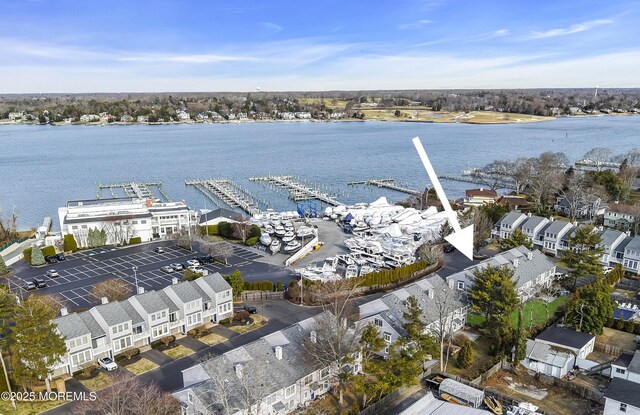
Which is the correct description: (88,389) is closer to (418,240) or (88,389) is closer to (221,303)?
(221,303)

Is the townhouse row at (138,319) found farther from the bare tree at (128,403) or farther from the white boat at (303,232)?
the white boat at (303,232)

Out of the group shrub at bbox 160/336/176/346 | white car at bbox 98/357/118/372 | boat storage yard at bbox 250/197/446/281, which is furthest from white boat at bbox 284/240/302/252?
white car at bbox 98/357/118/372

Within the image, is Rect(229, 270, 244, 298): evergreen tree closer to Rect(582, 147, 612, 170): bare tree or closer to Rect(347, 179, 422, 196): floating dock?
Rect(347, 179, 422, 196): floating dock

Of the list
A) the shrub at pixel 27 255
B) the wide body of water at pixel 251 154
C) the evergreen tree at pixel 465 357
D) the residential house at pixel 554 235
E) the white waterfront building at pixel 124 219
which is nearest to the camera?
the evergreen tree at pixel 465 357

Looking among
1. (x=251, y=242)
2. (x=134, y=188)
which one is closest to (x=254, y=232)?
(x=251, y=242)

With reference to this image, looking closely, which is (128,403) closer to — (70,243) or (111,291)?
(111,291)

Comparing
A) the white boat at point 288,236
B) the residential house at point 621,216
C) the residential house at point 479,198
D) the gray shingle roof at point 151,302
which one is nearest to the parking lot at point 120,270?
the white boat at point 288,236

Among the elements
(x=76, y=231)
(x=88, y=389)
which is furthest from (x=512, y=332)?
(x=76, y=231)

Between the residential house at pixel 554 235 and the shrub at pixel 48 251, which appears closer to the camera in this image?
the shrub at pixel 48 251
